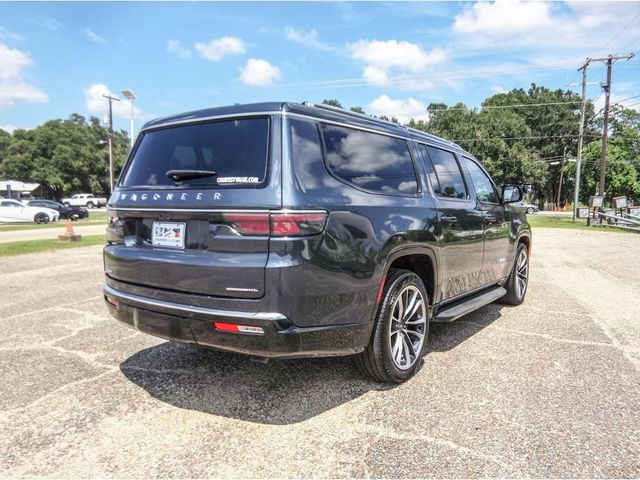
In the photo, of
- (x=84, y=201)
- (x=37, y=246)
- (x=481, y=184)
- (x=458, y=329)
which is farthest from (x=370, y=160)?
(x=84, y=201)

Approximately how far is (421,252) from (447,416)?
1.20m

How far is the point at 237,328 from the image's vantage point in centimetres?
259

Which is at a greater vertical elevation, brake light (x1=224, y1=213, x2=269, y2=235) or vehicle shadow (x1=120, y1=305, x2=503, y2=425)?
brake light (x1=224, y1=213, x2=269, y2=235)

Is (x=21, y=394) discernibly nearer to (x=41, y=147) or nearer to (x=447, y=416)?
(x=447, y=416)

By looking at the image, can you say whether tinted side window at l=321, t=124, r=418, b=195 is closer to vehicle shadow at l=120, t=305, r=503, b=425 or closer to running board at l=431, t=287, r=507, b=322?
running board at l=431, t=287, r=507, b=322

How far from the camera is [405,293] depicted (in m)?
3.46

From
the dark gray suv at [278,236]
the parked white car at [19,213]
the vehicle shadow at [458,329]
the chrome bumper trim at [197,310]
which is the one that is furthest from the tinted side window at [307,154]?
the parked white car at [19,213]

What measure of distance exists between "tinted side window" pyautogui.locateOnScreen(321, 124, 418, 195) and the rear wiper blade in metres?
0.76

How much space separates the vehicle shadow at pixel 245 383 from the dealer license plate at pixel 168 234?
1095 mm

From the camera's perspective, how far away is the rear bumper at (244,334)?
2557mm

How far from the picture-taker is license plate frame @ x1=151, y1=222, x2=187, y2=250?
9.29 ft

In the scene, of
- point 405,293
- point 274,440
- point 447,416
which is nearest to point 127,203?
point 274,440

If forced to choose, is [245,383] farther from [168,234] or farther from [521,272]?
[521,272]

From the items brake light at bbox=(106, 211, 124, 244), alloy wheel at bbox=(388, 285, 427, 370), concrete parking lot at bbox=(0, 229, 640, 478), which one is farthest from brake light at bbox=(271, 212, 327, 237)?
brake light at bbox=(106, 211, 124, 244)
